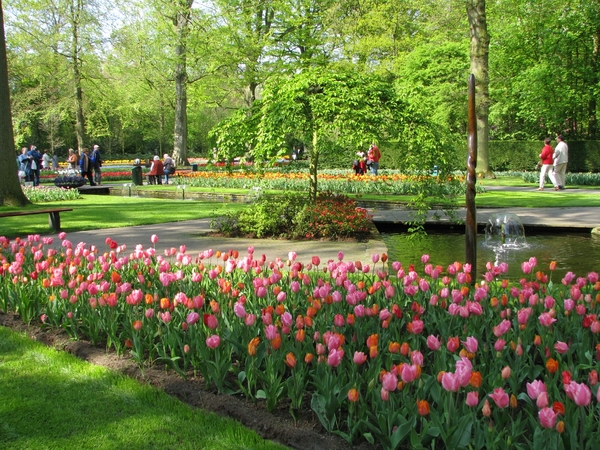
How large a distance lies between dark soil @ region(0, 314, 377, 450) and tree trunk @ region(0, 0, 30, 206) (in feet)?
37.8

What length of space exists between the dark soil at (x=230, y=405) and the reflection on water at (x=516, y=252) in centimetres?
498

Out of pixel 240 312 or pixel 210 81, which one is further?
pixel 210 81

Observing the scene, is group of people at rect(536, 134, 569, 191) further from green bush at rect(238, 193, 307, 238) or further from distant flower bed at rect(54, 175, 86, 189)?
distant flower bed at rect(54, 175, 86, 189)

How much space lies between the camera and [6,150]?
14.2m

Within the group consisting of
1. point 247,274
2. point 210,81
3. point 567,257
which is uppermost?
point 210,81

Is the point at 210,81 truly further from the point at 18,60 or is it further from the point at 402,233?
the point at 402,233

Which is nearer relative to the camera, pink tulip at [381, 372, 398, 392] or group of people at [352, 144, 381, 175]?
pink tulip at [381, 372, 398, 392]

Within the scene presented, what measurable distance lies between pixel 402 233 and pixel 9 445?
9544mm

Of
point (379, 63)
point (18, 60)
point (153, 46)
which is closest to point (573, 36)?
point (379, 63)

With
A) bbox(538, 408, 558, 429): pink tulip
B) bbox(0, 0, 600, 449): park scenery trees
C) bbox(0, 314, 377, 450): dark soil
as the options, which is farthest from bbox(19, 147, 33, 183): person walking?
bbox(538, 408, 558, 429): pink tulip

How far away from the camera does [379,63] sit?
38.5 m

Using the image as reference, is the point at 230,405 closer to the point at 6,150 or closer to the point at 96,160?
the point at 6,150

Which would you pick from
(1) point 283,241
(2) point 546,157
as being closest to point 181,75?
(2) point 546,157

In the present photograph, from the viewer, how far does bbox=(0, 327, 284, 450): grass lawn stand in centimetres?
290
